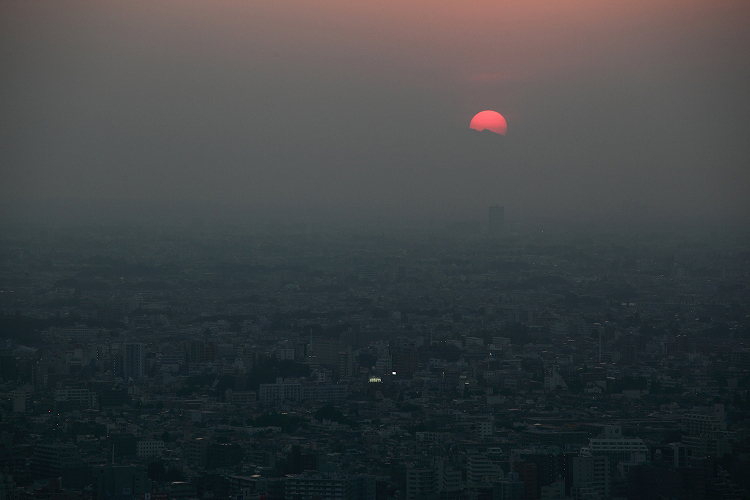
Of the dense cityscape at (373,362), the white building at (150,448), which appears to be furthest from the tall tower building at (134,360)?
the white building at (150,448)

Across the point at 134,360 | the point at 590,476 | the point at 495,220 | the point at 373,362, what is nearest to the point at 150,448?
the point at 590,476

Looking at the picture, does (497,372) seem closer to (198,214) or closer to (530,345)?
(530,345)

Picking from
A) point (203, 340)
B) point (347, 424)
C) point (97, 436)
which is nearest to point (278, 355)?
point (203, 340)

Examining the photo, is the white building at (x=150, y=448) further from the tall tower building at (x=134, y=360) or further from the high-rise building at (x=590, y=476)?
the tall tower building at (x=134, y=360)

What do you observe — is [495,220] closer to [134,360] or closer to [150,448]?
[134,360]

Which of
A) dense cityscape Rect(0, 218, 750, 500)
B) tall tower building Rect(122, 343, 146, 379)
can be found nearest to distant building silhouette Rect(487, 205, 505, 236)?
dense cityscape Rect(0, 218, 750, 500)
